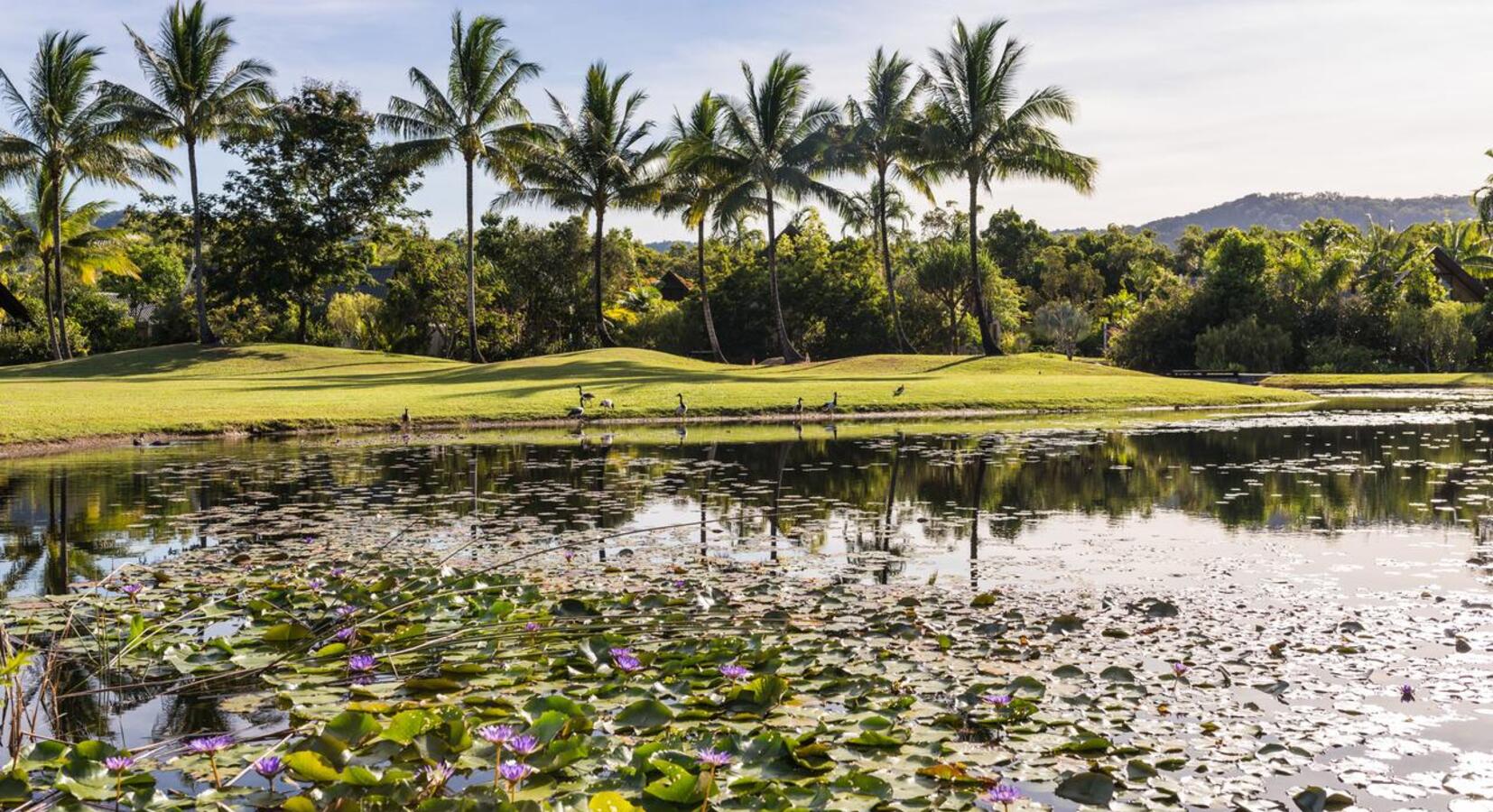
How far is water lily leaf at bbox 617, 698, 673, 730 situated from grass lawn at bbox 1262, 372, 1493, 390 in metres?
43.3

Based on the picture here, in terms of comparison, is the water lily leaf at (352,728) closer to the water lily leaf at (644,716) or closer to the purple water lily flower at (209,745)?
the purple water lily flower at (209,745)

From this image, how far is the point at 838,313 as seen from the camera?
58.0 meters

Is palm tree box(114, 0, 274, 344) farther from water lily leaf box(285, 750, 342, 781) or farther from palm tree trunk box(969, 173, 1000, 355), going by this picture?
water lily leaf box(285, 750, 342, 781)

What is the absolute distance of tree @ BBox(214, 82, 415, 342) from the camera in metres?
48.5

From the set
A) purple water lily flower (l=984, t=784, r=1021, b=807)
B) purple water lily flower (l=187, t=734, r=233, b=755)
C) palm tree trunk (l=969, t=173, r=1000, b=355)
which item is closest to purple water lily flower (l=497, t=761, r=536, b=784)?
purple water lily flower (l=187, t=734, r=233, b=755)

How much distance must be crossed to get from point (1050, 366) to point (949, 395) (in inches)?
473

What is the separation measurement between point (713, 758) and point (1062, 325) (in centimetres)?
6797

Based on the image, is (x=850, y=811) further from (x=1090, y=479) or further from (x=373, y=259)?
(x=373, y=259)

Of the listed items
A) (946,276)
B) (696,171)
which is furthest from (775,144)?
(946,276)

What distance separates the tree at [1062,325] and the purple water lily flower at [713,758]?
216ft

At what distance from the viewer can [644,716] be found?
18.3 feet

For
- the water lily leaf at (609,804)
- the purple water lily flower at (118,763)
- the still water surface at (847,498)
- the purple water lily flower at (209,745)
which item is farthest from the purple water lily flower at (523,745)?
the still water surface at (847,498)

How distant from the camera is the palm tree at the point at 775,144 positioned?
4647 cm

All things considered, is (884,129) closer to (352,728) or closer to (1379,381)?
(1379,381)
